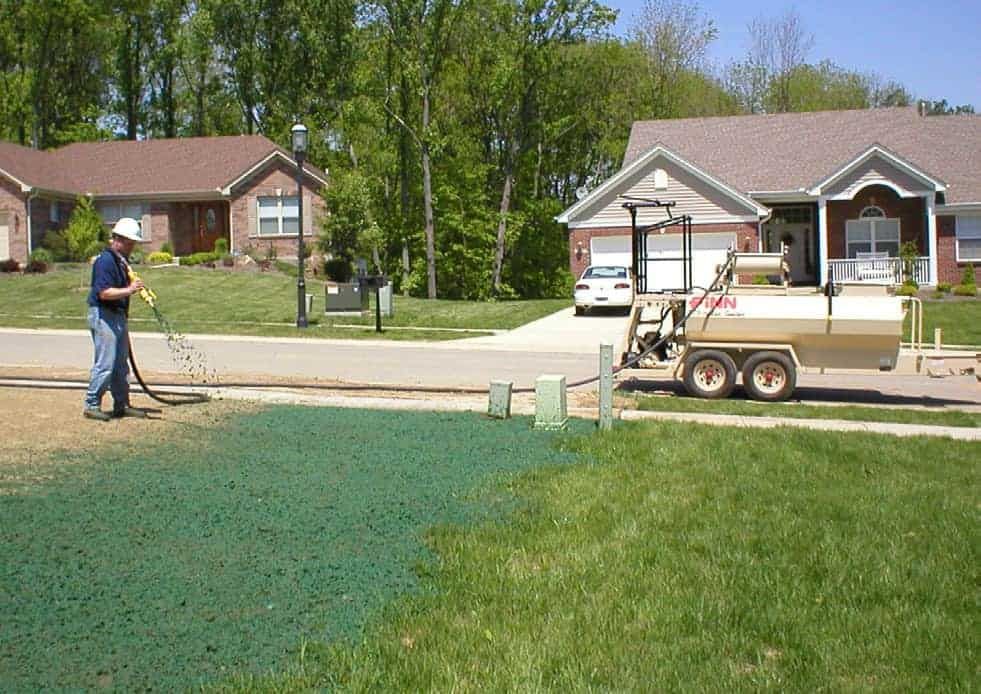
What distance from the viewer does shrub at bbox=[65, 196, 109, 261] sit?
39156mm

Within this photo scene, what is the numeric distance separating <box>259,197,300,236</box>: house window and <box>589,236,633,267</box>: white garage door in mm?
12270

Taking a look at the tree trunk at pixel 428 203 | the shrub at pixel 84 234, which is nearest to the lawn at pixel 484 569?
the tree trunk at pixel 428 203

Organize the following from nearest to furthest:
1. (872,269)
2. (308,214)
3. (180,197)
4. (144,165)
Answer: (872,269) < (308,214) < (180,197) < (144,165)

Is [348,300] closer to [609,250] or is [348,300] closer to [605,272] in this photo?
[605,272]

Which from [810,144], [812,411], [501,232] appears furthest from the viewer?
[501,232]

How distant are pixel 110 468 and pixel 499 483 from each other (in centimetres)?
294

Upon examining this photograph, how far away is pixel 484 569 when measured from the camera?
19.6 ft

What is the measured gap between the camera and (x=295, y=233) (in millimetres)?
41969

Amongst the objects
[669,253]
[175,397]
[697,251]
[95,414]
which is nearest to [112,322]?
[95,414]

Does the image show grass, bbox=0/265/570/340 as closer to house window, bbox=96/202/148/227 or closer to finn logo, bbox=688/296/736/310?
house window, bbox=96/202/148/227

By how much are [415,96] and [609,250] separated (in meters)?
9.29

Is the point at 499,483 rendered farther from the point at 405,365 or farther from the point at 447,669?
the point at 405,365

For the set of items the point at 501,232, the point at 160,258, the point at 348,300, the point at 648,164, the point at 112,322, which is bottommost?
the point at 112,322

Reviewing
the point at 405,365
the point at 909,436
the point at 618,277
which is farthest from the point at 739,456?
the point at 618,277
